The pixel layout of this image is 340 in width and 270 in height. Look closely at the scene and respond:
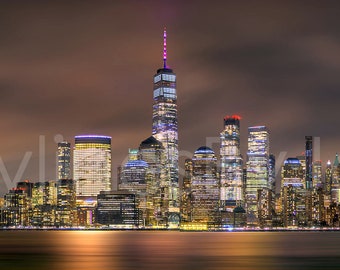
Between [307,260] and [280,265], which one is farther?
[307,260]

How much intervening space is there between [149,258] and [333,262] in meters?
33.7

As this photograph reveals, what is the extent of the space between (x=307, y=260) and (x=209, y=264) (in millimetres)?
24564

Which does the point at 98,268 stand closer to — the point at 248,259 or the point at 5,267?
the point at 5,267

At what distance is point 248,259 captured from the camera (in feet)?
464

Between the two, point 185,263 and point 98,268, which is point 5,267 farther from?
point 185,263

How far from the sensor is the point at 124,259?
466ft

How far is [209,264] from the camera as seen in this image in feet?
420

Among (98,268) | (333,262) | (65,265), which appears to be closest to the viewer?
(98,268)

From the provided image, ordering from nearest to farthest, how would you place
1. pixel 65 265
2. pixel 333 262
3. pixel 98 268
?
pixel 98 268, pixel 65 265, pixel 333 262

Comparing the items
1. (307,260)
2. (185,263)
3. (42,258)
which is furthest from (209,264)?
(42,258)

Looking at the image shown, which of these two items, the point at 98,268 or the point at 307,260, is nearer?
the point at 98,268

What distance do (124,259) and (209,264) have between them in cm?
2039

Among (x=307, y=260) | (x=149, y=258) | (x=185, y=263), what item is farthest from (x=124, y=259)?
(x=307, y=260)

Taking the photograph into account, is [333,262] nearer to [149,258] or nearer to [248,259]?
[248,259]
